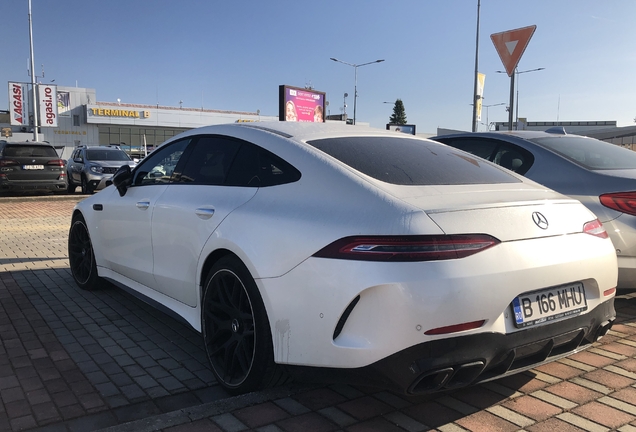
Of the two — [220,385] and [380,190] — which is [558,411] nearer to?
[380,190]

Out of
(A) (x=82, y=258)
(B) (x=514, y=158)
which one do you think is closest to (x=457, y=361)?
(B) (x=514, y=158)

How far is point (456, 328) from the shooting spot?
236 centimetres

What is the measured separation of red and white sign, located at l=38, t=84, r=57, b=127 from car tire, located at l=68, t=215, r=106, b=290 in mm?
37546

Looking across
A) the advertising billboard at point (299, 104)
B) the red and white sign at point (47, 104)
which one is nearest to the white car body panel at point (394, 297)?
the advertising billboard at point (299, 104)

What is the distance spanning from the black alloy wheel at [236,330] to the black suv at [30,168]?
14833 millimetres

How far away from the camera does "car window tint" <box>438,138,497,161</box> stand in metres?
5.51

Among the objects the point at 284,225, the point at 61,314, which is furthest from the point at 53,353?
the point at 284,225

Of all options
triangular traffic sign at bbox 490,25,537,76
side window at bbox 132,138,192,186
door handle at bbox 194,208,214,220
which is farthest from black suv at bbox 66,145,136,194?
door handle at bbox 194,208,214,220

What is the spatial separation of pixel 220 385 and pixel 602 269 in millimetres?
2209

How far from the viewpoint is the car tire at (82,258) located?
5.29 metres

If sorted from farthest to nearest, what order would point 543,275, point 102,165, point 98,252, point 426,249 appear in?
point 102,165
point 98,252
point 543,275
point 426,249

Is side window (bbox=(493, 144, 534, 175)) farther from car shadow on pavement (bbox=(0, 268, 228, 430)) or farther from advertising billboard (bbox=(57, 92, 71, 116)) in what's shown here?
advertising billboard (bbox=(57, 92, 71, 116))

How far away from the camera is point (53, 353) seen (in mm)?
3773

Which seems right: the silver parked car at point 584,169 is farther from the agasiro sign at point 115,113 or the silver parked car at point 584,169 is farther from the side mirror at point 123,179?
the agasiro sign at point 115,113
